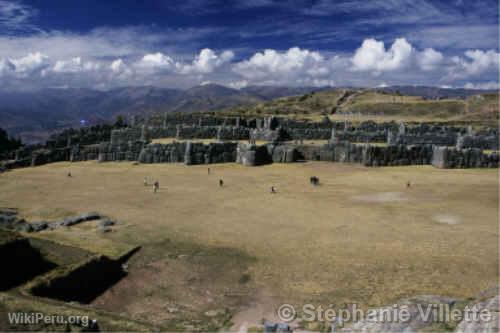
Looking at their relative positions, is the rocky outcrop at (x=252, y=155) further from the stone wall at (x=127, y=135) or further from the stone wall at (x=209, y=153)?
the stone wall at (x=127, y=135)

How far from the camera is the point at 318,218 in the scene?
895 inches

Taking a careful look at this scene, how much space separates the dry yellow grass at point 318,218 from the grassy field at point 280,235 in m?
0.07

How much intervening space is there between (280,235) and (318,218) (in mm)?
3951

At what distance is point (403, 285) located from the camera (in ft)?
45.9

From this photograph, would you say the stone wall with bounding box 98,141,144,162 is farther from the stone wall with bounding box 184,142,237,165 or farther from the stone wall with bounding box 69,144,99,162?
the stone wall with bounding box 184,142,237,165

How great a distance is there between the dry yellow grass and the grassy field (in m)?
0.07

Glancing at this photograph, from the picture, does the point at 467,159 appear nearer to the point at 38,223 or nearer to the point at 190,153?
the point at 190,153

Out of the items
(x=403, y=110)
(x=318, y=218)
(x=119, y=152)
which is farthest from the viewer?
(x=403, y=110)

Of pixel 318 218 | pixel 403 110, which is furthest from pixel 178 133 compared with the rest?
pixel 403 110

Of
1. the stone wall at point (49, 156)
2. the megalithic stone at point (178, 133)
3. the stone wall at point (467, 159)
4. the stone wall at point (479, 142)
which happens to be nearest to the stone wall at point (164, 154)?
the stone wall at point (49, 156)

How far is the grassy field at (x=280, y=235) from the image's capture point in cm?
1373

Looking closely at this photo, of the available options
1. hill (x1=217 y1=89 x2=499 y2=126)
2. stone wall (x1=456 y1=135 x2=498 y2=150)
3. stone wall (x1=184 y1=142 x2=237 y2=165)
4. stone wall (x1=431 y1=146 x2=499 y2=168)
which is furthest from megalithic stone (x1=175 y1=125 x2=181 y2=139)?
stone wall (x1=456 y1=135 x2=498 y2=150)

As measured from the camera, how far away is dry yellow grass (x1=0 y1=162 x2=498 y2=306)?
14.6 metres

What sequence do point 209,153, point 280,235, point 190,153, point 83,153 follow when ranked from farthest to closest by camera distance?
1. point 83,153
2. point 209,153
3. point 190,153
4. point 280,235
